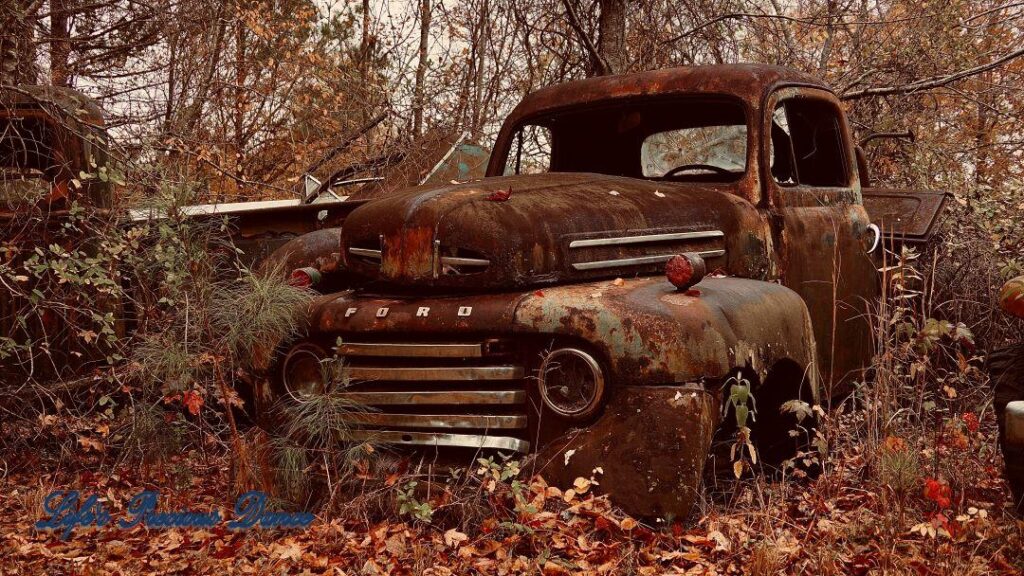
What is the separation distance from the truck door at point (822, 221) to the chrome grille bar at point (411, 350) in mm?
1856

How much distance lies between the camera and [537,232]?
3.93 meters

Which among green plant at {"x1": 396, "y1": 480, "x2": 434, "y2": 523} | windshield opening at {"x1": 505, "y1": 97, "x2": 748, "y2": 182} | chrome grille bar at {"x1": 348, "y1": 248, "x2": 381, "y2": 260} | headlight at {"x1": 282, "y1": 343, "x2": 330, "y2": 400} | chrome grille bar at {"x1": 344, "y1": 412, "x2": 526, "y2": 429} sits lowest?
green plant at {"x1": 396, "y1": 480, "x2": 434, "y2": 523}

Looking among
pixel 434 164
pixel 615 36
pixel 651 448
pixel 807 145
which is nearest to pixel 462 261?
pixel 651 448

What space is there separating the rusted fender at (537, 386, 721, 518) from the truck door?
5.24ft

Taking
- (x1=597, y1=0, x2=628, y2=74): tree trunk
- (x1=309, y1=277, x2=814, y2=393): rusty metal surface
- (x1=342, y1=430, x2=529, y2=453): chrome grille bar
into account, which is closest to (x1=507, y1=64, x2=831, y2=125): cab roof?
(x1=309, y1=277, x2=814, y2=393): rusty metal surface

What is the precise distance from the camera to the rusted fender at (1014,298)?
347 centimetres

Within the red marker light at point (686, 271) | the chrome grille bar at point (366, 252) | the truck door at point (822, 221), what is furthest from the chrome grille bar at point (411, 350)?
the truck door at point (822, 221)

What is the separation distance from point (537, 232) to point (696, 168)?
151cm

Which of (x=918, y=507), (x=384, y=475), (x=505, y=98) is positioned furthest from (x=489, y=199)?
(x=505, y=98)

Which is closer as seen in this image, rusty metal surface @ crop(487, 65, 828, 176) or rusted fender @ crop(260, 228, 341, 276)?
rusted fender @ crop(260, 228, 341, 276)

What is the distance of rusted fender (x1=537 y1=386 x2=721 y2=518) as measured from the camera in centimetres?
339

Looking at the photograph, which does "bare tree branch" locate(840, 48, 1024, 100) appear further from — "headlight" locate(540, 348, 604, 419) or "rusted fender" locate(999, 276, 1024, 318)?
"headlight" locate(540, 348, 604, 419)

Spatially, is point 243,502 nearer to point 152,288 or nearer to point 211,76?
point 152,288

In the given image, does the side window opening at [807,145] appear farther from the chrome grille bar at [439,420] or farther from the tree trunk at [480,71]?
the tree trunk at [480,71]
